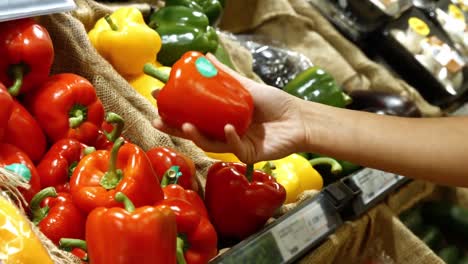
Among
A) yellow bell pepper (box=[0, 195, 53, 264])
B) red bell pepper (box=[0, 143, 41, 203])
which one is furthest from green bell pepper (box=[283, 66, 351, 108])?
yellow bell pepper (box=[0, 195, 53, 264])

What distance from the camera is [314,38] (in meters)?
2.56

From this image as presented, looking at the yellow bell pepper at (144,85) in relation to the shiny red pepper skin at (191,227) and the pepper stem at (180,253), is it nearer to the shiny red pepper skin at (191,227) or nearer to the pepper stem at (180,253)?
the shiny red pepper skin at (191,227)

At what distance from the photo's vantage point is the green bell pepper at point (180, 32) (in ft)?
6.23

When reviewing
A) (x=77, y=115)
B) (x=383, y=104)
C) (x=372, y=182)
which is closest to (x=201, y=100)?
(x=77, y=115)

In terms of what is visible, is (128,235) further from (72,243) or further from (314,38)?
(314,38)

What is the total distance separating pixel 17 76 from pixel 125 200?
414 millimetres

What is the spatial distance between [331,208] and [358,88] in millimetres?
1076

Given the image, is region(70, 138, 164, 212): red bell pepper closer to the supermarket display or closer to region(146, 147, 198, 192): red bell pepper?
the supermarket display

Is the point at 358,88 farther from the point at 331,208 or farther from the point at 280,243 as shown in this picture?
the point at 280,243

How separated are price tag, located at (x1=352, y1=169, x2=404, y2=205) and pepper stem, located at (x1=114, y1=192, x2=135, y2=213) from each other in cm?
84

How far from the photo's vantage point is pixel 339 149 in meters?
1.26

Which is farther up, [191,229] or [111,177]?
[111,177]

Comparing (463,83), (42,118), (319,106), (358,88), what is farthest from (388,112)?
(42,118)

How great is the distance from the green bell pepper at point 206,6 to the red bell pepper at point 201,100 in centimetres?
99
